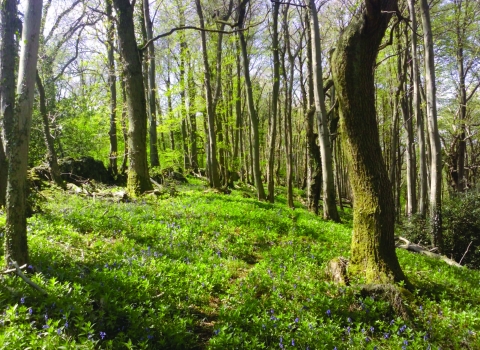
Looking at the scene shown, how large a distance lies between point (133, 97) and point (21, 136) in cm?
648

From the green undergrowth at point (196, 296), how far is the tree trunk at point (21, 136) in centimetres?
52

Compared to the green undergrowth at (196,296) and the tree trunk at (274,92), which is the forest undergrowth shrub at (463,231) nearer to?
Answer: the green undergrowth at (196,296)

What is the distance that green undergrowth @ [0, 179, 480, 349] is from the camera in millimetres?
3096

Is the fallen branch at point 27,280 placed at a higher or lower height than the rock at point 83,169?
lower

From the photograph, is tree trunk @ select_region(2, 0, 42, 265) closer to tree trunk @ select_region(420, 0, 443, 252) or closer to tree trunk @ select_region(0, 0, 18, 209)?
tree trunk @ select_region(0, 0, 18, 209)

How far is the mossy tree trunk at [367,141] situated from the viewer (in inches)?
189

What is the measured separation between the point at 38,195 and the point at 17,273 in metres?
3.92

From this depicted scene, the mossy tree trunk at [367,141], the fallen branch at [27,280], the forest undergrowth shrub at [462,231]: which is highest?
the mossy tree trunk at [367,141]

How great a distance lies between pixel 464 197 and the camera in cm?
1140

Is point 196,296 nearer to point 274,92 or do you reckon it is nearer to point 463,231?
point 463,231

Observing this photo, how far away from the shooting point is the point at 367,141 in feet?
15.9

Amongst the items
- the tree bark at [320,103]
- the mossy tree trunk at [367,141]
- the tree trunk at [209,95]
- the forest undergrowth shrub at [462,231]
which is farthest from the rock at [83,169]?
the forest undergrowth shrub at [462,231]

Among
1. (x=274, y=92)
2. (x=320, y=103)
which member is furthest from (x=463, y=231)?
(x=274, y=92)

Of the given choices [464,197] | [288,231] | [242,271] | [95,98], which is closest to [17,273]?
[242,271]
